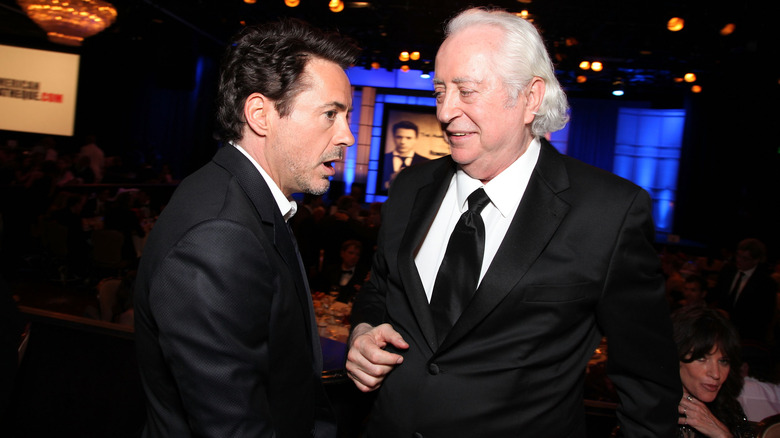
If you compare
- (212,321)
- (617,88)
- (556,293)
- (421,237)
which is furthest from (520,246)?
(617,88)

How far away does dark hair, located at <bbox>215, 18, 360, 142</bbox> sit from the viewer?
4.48 ft

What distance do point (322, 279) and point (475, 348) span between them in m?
4.48

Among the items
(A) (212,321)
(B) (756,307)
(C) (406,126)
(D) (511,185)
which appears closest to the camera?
(A) (212,321)

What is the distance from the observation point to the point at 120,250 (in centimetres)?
664

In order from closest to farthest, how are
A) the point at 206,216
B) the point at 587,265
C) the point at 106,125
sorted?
the point at 206,216, the point at 587,265, the point at 106,125

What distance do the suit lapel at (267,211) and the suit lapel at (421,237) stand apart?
265 mm

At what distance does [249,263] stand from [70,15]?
325 inches

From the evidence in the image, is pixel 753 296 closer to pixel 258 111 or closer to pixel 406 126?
pixel 258 111

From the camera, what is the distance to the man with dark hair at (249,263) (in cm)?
103

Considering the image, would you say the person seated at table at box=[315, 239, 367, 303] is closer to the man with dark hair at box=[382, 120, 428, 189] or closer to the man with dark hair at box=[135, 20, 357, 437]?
the man with dark hair at box=[135, 20, 357, 437]

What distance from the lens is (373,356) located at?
1322 mm

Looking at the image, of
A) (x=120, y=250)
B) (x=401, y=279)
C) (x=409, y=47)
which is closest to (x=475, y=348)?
(x=401, y=279)

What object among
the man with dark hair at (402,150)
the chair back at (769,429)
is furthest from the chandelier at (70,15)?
the chair back at (769,429)

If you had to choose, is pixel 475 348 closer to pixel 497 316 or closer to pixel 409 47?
pixel 497 316
